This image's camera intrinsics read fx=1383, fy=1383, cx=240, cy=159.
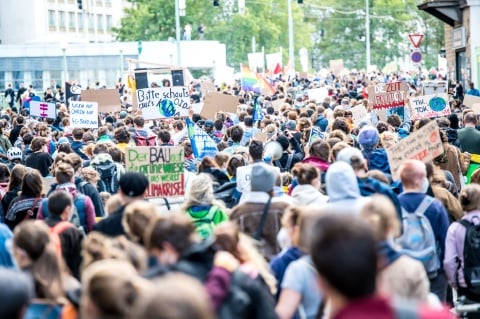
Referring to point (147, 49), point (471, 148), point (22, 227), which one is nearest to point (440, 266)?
point (22, 227)

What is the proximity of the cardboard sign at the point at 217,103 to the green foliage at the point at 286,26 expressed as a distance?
59.1 meters

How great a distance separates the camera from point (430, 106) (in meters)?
21.6

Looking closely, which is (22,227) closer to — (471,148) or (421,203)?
(421,203)

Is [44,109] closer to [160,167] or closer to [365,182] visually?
[160,167]

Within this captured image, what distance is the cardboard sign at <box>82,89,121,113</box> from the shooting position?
29.6m

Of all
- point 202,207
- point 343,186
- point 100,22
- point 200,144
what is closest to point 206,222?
point 202,207

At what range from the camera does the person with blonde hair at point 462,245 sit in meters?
10.3

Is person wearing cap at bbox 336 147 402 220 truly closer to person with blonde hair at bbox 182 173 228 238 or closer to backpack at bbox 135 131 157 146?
person with blonde hair at bbox 182 173 228 238

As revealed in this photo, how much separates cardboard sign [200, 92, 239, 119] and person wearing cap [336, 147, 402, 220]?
15471 mm

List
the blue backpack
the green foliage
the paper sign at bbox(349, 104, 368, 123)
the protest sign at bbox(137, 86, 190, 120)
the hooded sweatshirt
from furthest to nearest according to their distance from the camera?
the green foliage → the protest sign at bbox(137, 86, 190, 120) → the paper sign at bbox(349, 104, 368, 123) → the blue backpack → the hooded sweatshirt

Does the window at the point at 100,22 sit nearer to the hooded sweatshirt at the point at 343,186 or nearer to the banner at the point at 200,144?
the banner at the point at 200,144

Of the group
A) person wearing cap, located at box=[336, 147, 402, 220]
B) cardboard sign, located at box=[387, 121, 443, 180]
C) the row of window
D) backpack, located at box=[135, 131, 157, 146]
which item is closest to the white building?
the row of window

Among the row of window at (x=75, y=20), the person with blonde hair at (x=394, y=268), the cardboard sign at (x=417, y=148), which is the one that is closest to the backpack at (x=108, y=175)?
the cardboard sign at (x=417, y=148)

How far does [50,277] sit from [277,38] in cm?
9397
